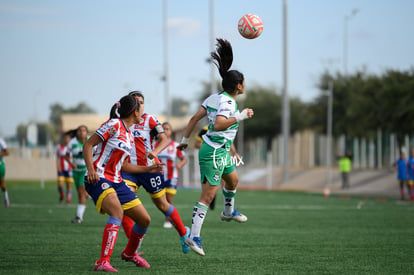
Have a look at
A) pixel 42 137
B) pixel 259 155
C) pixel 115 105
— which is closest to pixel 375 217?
pixel 115 105

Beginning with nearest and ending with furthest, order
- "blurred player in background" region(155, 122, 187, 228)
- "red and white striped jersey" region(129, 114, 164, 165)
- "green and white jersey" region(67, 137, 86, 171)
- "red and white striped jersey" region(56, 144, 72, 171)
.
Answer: "red and white striped jersey" region(129, 114, 164, 165) < "blurred player in background" region(155, 122, 187, 228) < "green and white jersey" region(67, 137, 86, 171) < "red and white striped jersey" region(56, 144, 72, 171)

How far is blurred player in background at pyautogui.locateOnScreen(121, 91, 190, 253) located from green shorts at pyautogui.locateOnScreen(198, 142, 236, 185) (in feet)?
1.91

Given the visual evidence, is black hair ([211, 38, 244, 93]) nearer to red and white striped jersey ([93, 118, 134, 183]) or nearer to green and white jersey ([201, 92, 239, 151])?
green and white jersey ([201, 92, 239, 151])

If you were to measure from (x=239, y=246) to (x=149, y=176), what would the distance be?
2632 millimetres

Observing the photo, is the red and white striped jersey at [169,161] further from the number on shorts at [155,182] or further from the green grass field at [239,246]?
the number on shorts at [155,182]

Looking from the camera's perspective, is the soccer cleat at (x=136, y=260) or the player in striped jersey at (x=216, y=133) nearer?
the soccer cleat at (x=136, y=260)

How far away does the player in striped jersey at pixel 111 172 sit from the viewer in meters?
8.28

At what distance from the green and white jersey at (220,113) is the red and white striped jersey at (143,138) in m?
0.88

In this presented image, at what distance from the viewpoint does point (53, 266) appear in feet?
29.3

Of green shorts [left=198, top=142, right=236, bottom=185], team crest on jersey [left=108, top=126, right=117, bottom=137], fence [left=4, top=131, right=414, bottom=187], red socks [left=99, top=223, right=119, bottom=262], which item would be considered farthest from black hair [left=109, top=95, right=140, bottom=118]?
fence [left=4, top=131, right=414, bottom=187]

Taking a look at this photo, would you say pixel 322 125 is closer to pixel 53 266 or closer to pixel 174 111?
pixel 53 266

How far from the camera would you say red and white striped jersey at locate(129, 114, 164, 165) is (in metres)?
9.89

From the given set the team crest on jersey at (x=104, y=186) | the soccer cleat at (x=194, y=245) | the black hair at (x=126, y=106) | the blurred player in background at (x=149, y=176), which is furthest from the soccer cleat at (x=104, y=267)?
the black hair at (x=126, y=106)

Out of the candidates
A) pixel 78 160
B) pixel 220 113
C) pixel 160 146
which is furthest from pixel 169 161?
pixel 220 113
